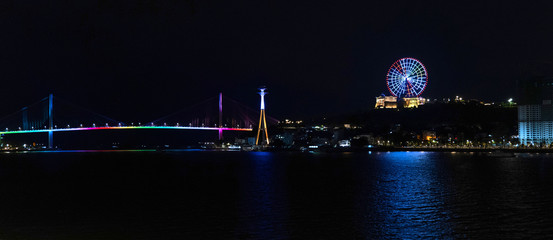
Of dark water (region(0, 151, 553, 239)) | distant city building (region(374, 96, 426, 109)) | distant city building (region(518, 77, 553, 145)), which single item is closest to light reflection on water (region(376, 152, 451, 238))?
dark water (region(0, 151, 553, 239))

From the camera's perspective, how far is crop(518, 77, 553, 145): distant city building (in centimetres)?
7881

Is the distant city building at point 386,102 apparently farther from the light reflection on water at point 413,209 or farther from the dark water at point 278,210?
the light reflection on water at point 413,209

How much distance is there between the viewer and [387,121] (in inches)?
4309

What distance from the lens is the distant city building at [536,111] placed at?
78.8 meters

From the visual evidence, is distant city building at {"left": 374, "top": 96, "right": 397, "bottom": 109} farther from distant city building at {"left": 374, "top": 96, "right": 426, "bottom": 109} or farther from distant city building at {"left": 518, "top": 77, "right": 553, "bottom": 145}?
distant city building at {"left": 518, "top": 77, "right": 553, "bottom": 145}

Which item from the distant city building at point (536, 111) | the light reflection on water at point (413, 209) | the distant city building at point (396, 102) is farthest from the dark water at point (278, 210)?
the distant city building at point (396, 102)

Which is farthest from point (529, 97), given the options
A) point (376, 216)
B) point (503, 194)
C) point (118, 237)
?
point (118, 237)

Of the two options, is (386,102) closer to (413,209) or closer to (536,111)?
(536,111)

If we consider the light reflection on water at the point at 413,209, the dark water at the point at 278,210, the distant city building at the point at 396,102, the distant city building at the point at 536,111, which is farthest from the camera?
the distant city building at the point at 396,102

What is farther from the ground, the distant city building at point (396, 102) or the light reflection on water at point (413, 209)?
the distant city building at point (396, 102)

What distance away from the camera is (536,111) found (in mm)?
81438

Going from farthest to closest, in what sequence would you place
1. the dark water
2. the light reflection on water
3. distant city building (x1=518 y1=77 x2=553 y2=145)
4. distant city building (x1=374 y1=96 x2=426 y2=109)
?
distant city building (x1=374 y1=96 x2=426 y2=109) → distant city building (x1=518 y1=77 x2=553 y2=145) → the light reflection on water → the dark water

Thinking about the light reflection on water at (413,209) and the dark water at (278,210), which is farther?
the light reflection on water at (413,209)

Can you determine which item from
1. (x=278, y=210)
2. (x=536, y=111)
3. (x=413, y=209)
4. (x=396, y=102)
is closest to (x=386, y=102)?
(x=396, y=102)
